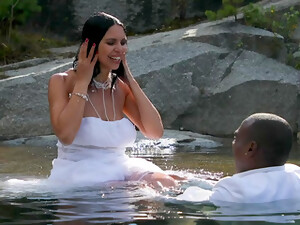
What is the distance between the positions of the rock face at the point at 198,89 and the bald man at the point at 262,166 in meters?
5.50

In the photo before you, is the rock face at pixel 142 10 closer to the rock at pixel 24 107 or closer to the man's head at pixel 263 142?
the rock at pixel 24 107

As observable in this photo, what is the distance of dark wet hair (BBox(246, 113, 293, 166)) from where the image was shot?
3137 millimetres

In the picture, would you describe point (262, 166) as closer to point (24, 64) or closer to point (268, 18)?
point (268, 18)

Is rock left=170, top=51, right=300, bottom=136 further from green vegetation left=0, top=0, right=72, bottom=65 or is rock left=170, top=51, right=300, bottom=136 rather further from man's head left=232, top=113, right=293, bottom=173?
man's head left=232, top=113, right=293, bottom=173

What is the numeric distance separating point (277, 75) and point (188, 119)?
1.28 meters

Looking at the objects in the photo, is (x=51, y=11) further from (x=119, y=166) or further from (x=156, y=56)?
(x=119, y=166)

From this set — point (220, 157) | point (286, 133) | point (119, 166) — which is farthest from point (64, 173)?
point (220, 157)

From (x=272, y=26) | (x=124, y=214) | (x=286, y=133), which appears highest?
(x=272, y=26)

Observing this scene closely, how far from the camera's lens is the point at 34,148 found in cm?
728

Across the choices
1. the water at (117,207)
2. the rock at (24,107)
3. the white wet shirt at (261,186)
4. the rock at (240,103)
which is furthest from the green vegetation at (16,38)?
the white wet shirt at (261,186)

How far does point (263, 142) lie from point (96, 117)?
1553 millimetres

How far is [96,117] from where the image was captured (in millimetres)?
4457

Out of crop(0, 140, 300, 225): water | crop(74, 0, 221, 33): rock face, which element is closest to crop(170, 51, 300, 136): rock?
crop(0, 140, 300, 225): water

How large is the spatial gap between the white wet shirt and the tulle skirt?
1.17 metres
